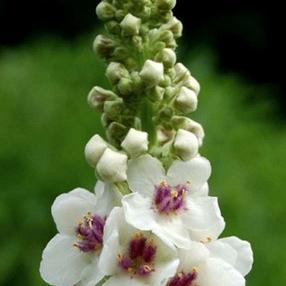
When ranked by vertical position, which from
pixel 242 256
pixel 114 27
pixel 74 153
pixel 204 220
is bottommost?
pixel 74 153

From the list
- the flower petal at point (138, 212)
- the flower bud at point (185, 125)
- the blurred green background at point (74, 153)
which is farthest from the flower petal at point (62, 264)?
the blurred green background at point (74, 153)

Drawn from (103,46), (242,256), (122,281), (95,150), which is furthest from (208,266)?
(103,46)

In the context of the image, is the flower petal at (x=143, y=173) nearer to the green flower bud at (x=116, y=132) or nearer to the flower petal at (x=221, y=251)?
the green flower bud at (x=116, y=132)

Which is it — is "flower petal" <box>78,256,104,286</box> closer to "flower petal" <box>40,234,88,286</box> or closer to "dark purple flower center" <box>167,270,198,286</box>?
"flower petal" <box>40,234,88,286</box>

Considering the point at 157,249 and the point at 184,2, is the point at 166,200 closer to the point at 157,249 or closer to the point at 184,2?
the point at 157,249

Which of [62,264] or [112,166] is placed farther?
[62,264]

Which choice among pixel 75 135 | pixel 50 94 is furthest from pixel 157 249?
pixel 50 94

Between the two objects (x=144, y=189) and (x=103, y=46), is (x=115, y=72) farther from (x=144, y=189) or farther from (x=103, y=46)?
(x=144, y=189)
